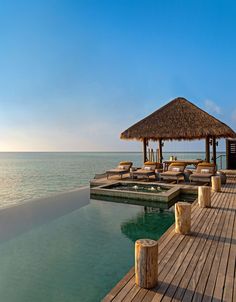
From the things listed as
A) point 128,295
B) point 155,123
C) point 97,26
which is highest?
point 97,26

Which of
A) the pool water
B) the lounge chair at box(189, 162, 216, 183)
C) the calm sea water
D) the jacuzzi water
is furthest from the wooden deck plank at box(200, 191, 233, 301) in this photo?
the calm sea water

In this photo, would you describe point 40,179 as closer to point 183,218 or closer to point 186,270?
point 183,218

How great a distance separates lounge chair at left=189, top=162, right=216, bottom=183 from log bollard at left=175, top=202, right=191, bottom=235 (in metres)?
4.56

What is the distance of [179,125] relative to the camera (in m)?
9.90

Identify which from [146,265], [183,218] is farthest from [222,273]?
[183,218]

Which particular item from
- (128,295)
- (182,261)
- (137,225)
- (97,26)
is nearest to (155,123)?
(97,26)

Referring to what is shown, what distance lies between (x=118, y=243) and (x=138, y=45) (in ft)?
33.6

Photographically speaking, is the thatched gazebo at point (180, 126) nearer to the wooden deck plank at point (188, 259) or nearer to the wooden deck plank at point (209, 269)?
the wooden deck plank at point (188, 259)

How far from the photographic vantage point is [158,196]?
6.30m

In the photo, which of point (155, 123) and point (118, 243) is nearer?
point (118, 243)

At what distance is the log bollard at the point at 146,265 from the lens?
6.90 ft

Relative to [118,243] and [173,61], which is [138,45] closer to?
[173,61]

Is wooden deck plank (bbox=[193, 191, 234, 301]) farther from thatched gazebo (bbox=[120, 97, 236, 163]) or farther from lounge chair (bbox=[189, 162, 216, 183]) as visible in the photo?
thatched gazebo (bbox=[120, 97, 236, 163])

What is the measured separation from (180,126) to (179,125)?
9 cm
